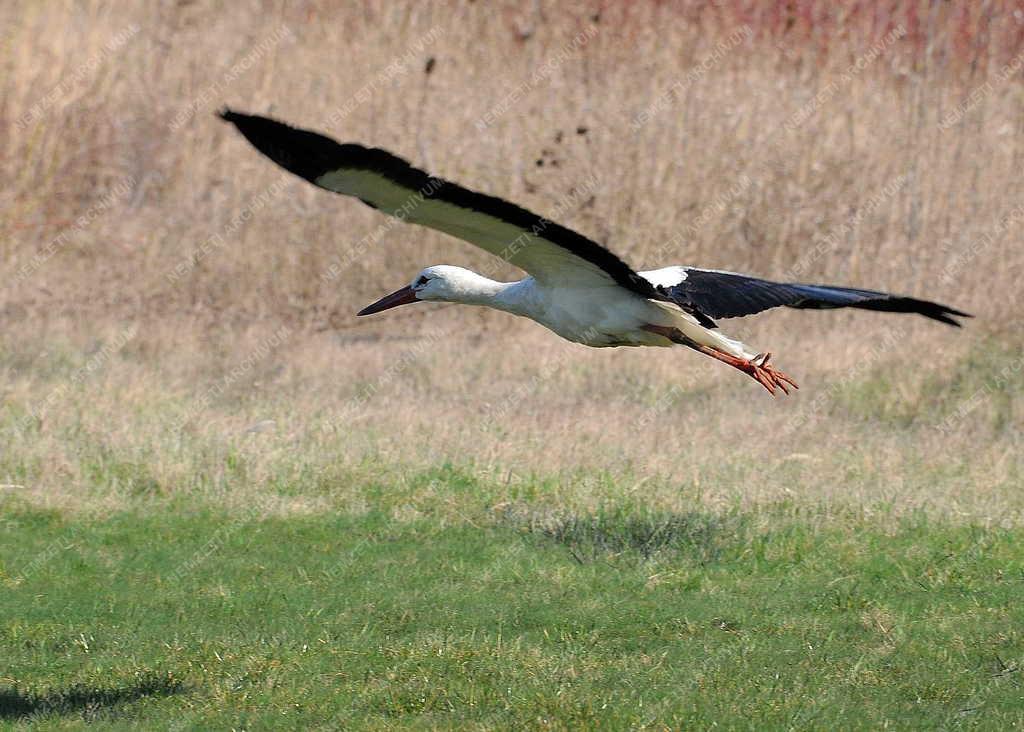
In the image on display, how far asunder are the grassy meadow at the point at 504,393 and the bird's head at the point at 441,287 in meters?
1.35

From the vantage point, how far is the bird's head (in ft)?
25.3

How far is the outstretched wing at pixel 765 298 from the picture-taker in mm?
7043

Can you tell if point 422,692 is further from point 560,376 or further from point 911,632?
point 560,376

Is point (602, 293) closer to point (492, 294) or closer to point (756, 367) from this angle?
point (492, 294)

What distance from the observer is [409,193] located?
18.4 feet

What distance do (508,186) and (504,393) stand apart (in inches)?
153

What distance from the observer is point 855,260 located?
1508 cm

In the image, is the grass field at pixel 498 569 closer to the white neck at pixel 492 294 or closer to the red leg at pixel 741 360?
the red leg at pixel 741 360

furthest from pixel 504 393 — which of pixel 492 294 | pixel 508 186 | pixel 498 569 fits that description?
pixel 492 294

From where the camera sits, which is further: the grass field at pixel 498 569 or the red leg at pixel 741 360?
the red leg at pixel 741 360

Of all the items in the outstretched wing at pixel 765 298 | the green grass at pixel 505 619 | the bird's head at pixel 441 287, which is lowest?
the green grass at pixel 505 619

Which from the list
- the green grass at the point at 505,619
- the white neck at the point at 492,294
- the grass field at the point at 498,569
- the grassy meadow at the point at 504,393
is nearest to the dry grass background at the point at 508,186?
the grassy meadow at the point at 504,393

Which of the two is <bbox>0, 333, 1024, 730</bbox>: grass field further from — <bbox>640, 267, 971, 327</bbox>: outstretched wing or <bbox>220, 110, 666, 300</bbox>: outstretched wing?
<bbox>220, 110, 666, 300</bbox>: outstretched wing

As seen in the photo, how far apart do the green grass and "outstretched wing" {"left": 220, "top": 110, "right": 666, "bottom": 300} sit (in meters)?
1.65
